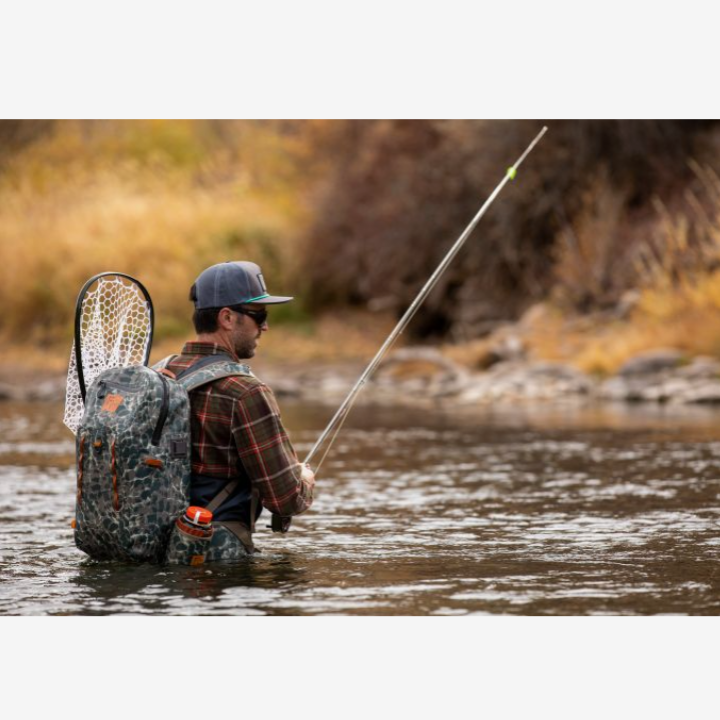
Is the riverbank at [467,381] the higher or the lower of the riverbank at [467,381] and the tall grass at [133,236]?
the lower

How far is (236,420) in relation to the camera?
5.89 metres

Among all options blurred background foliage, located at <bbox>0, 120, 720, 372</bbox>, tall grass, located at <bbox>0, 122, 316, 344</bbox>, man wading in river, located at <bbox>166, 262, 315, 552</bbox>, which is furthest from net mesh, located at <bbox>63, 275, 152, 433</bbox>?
tall grass, located at <bbox>0, 122, 316, 344</bbox>

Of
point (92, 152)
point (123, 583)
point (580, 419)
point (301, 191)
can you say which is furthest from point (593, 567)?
point (92, 152)

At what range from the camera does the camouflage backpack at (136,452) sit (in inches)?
227

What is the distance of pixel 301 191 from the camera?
29.4m

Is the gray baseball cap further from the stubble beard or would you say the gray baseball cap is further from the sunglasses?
the stubble beard

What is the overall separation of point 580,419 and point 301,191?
1600 cm

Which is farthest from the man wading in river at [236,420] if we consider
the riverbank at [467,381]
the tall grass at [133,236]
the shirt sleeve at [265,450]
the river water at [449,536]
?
the tall grass at [133,236]

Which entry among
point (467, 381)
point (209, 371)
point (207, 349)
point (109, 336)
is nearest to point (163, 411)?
point (209, 371)

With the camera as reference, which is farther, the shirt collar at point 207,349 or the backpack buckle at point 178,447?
the shirt collar at point 207,349

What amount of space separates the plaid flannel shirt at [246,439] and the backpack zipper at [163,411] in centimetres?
18

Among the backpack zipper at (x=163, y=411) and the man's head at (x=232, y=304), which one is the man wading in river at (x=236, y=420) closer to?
the man's head at (x=232, y=304)

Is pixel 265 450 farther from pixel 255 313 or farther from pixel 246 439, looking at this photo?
pixel 255 313

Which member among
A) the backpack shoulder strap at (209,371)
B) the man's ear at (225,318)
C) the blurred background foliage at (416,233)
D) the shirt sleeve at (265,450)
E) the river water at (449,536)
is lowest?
the river water at (449,536)
